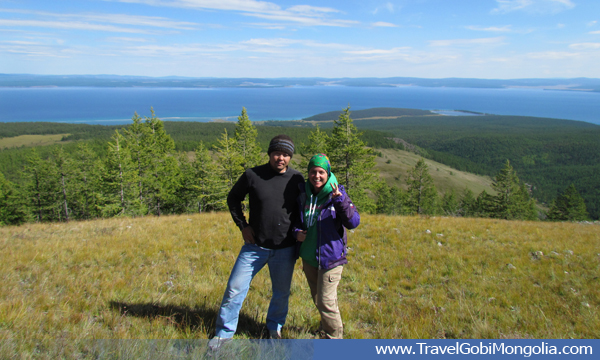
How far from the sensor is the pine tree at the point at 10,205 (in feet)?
120

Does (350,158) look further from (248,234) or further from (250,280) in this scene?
(250,280)

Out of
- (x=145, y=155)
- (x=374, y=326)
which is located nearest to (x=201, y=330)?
(x=374, y=326)

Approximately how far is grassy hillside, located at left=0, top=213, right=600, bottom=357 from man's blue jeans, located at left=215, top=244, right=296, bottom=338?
1.06ft

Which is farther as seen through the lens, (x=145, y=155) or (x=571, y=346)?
(x=145, y=155)

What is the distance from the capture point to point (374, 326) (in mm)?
3943

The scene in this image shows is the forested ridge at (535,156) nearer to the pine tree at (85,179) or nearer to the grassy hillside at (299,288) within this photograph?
the grassy hillside at (299,288)

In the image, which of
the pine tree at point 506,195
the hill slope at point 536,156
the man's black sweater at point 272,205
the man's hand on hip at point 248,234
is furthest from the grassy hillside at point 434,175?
the man's hand on hip at point 248,234

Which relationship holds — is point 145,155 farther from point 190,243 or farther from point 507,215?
point 507,215

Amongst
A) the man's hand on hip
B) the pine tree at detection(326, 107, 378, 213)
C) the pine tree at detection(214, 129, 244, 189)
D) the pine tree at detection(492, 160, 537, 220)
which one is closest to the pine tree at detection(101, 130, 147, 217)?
the pine tree at detection(214, 129, 244, 189)

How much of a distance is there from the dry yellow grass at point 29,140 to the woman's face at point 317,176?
543ft

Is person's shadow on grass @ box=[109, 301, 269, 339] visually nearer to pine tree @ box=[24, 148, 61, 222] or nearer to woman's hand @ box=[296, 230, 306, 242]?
woman's hand @ box=[296, 230, 306, 242]

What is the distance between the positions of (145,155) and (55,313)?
25.3 m

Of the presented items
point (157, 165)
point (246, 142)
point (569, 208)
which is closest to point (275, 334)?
point (246, 142)

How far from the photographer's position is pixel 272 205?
3.16 m
